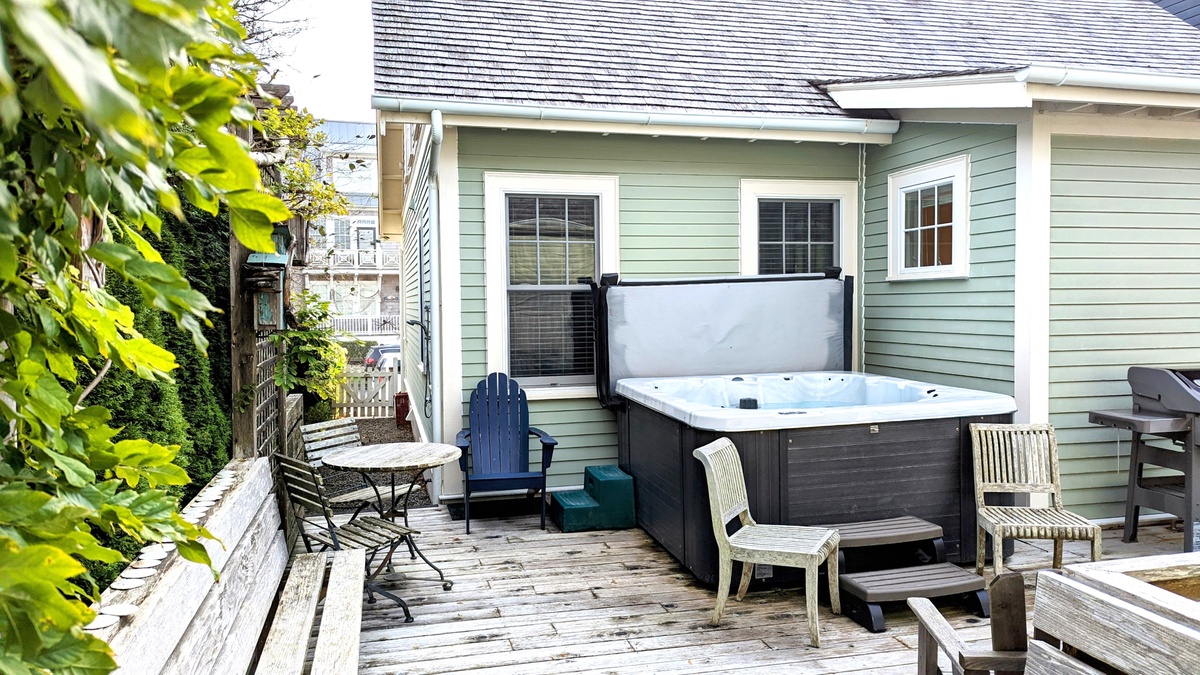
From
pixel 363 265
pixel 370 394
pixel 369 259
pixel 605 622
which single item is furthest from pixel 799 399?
pixel 369 259

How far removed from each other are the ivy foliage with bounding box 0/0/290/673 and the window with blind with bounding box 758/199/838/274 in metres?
5.95

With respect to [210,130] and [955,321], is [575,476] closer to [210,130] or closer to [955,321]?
[955,321]

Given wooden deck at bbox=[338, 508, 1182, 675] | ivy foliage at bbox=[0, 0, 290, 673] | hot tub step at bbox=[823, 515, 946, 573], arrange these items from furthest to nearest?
hot tub step at bbox=[823, 515, 946, 573] < wooden deck at bbox=[338, 508, 1182, 675] < ivy foliage at bbox=[0, 0, 290, 673]

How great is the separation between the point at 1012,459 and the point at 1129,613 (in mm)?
3440

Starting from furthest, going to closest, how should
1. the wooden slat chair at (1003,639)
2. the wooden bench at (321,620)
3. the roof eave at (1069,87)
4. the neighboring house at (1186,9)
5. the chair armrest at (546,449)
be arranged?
1. the neighboring house at (1186,9)
2. the chair armrest at (546,449)
3. the roof eave at (1069,87)
4. the wooden bench at (321,620)
5. the wooden slat chair at (1003,639)

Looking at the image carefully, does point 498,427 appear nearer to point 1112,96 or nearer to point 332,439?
point 332,439

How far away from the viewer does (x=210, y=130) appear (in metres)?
0.72

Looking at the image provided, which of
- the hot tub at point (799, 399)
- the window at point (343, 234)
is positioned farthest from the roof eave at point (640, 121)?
the window at point (343, 234)

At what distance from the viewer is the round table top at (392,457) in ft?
14.3

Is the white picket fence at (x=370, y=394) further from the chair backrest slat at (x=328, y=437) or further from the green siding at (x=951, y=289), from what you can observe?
the green siding at (x=951, y=289)

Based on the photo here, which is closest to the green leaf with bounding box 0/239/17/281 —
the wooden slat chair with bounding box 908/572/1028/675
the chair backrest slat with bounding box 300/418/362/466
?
the wooden slat chair with bounding box 908/572/1028/675

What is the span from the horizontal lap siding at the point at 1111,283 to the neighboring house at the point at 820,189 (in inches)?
0.6

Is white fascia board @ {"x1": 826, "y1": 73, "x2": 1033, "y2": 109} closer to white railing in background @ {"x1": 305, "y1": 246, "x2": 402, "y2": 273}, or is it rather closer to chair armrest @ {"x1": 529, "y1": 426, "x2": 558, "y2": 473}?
chair armrest @ {"x1": 529, "y1": 426, "x2": 558, "y2": 473}

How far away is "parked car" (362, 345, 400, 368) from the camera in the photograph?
1529 centimetres
